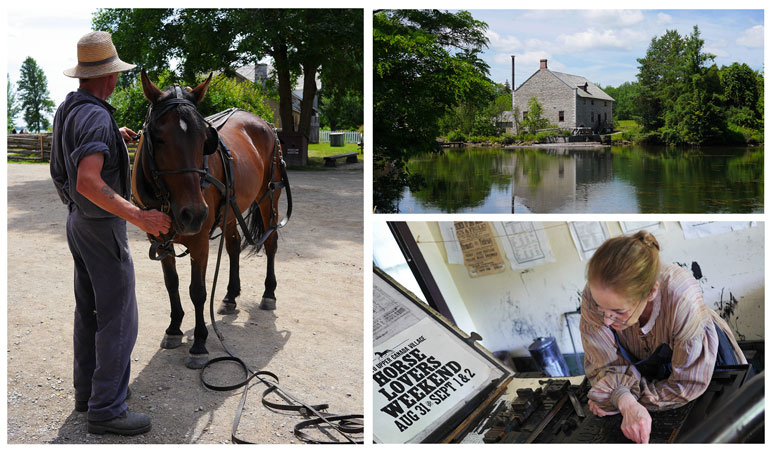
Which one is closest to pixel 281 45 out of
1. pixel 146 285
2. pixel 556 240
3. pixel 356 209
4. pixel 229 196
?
pixel 356 209

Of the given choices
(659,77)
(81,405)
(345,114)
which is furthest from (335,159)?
(345,114)

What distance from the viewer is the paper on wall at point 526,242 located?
3.02m

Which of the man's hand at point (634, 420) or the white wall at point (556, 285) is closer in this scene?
the man's hand at point (634, 420)

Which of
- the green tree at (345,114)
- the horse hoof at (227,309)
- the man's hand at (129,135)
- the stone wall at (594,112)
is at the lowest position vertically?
the horse hoof at (227,309)

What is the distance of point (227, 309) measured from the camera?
486 centimetres

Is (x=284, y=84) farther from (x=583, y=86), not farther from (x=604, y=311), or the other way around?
(x=604, y=311)

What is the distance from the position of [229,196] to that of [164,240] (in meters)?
0.58

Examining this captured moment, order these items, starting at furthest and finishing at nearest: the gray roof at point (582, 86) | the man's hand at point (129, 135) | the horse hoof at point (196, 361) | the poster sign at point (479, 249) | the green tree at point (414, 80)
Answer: the gray roof at point (582, 86)
the green tree at point (414, 80)
the horse hoof at point (196, 361)
the man's hand at point (129, 135)
the poster sign at point (479, 249)

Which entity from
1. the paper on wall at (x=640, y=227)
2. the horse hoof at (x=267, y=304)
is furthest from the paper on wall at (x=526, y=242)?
the horse hoof at (x=267, y=304)

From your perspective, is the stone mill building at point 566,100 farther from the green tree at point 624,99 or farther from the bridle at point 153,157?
the bridle at point 153,157

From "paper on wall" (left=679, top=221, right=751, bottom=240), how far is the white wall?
0.02 meters

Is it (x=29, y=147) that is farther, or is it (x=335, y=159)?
(x=29, y=147)

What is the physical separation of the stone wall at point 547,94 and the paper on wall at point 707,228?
162cm

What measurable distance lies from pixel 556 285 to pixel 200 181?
194cm
